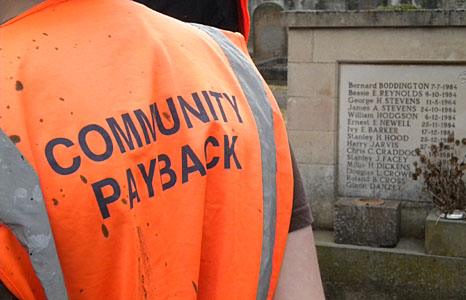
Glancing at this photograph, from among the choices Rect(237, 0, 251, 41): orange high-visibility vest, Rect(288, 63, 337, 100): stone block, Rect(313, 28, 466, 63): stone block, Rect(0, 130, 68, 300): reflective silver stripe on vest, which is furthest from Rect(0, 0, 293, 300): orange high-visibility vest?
Rect(288, 63, 337, 100): stone block

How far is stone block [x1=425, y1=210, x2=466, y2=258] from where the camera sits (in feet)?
17.2

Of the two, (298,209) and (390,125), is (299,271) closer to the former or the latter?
(298,209)

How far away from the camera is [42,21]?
899 millimetres

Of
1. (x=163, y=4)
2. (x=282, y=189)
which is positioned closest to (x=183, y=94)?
(x=282, y=189)

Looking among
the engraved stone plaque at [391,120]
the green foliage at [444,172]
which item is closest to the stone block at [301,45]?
the engraved stone plaque at [391,120]

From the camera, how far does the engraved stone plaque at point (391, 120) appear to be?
5617mm

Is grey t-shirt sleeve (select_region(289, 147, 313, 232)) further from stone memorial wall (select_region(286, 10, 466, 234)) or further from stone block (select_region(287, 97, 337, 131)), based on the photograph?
stone block (select_region(287, 97, 337, 131))

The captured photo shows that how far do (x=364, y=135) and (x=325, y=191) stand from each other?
1.91 ft

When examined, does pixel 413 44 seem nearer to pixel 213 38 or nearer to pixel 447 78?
pixel 447 78

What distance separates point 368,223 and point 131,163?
16.2 feet

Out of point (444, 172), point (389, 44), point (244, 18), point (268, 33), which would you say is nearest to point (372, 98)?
point (389, 44)

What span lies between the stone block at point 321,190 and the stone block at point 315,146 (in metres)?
0.06

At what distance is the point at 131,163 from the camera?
0.88 meters

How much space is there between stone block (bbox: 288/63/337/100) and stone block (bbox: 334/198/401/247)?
938 mm
